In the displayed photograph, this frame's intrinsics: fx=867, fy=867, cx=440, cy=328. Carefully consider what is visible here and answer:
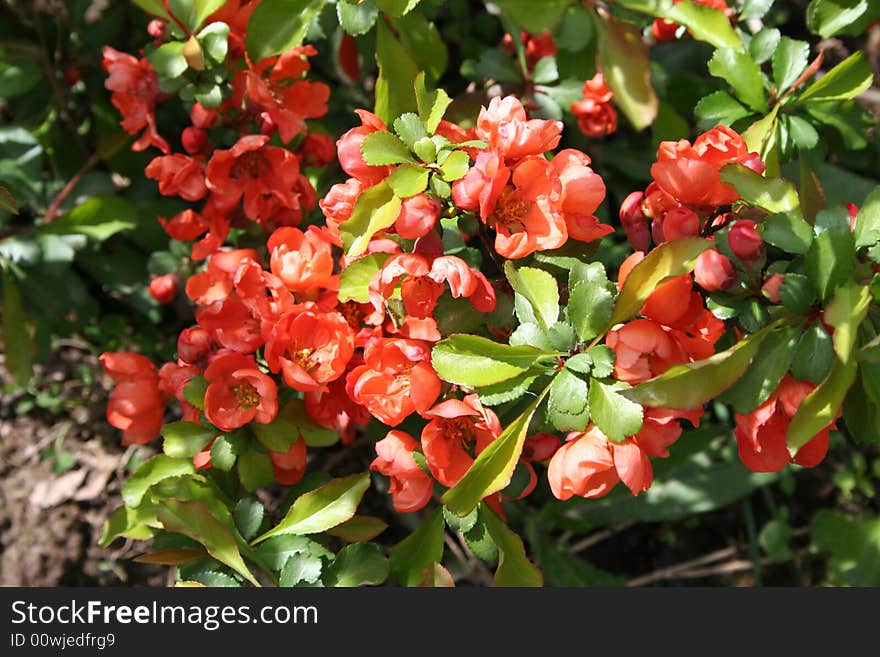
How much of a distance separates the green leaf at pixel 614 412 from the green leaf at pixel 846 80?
581 mm

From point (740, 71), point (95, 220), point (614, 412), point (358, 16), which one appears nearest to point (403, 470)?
point (614, 412)

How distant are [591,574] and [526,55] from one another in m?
1.06

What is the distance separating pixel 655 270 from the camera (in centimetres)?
90

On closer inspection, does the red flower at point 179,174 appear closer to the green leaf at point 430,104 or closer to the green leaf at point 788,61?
the green leaf at point 430,104

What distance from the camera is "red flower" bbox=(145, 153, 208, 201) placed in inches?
50.3

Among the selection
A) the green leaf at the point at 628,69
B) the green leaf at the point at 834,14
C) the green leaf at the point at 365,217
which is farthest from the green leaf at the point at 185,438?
the green leaf at the point at 834,14

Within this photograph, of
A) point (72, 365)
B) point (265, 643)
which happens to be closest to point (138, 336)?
point (72, 365)

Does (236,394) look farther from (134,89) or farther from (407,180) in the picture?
(134,89)

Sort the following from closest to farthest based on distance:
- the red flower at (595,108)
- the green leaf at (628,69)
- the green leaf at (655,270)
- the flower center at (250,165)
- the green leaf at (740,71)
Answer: the green leaf at (655,270) < the green leaf at (628,69) < the green leaf at (740,71) < the flower center at (250,165) < the red flower at (595,108)

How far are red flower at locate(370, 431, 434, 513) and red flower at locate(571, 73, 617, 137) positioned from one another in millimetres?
756

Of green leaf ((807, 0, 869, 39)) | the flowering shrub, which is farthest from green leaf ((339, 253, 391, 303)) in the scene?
green leaf ((807, 0, 869, 39))

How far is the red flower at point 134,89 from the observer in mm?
1348

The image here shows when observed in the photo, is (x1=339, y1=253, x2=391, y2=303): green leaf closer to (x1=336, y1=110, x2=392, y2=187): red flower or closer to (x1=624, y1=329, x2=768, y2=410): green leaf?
(x1=336, y1=110, x2=392, y2=187): red flower

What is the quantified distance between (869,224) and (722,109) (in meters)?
0.40
